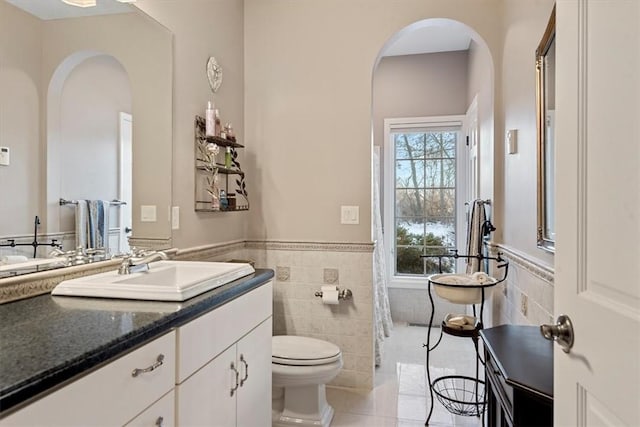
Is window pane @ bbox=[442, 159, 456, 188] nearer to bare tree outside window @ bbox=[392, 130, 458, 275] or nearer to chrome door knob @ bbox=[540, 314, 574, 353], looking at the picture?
bare tree outside window @ bbox=[392, 130, 458, 275]

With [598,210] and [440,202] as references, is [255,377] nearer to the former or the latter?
[598,210]

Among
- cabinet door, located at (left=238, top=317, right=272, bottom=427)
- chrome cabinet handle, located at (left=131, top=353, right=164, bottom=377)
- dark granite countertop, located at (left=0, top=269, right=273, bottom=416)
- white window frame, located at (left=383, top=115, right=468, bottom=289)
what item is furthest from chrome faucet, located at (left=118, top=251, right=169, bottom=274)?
white window frame, located at (left=383, top=115, right=468, bottom=289)

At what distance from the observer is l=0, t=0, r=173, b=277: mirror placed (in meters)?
1.32

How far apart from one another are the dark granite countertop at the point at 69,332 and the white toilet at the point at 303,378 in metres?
0.80

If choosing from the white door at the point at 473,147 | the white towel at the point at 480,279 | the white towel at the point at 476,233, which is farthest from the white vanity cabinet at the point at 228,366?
the white door at the point at 473,147

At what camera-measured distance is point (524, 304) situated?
74.4 inches

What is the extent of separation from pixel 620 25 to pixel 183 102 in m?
1.92

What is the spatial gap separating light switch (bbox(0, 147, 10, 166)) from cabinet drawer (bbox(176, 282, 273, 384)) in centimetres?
80

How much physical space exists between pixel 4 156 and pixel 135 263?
0.57m

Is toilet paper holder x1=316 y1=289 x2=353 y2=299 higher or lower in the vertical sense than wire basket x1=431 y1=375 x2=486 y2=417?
higher

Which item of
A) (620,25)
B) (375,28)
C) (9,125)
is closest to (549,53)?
(620,25)

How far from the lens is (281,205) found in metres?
2.76

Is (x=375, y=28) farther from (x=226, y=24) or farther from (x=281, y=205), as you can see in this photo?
(x=281, y=205)

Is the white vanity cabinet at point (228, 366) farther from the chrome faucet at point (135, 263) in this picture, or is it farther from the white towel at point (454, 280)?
the white towel at point (454, 280)
